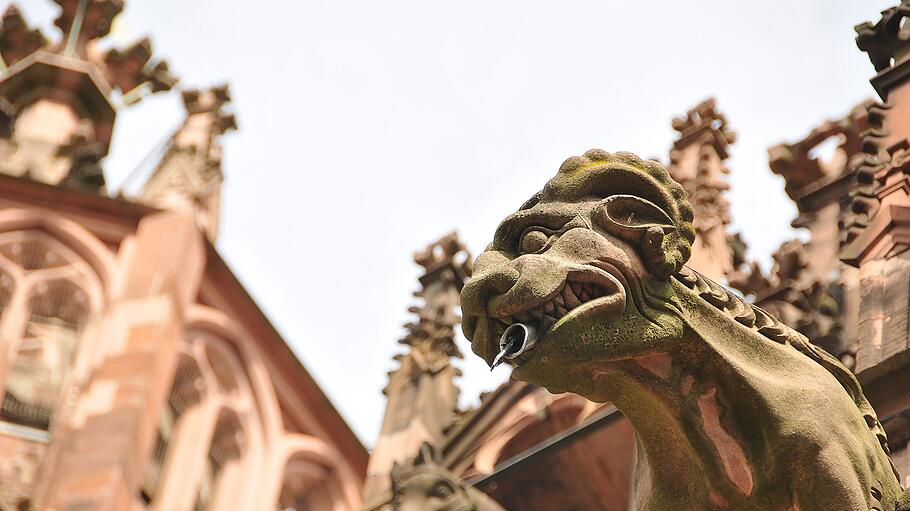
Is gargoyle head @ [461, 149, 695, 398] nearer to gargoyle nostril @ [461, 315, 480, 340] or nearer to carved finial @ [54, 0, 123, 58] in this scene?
gargoyle nostril @ [461, 315, 480, 340]

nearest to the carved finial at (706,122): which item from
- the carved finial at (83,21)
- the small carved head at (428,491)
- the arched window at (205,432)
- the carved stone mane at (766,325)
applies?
the small carved head at (428,491)

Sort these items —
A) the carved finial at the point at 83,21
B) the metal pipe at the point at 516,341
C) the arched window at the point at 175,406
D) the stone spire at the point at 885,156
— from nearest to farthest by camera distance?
the metal pipe at the point at 516,341, the stone spire at the point at 885,156, the arched window at the point at 175,406, the carved finial at the point at 83,21

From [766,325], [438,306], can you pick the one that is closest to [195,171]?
[438,306]

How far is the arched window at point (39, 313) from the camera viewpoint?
22.9m

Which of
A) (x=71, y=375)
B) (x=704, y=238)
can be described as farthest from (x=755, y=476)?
(x=71, y=375)

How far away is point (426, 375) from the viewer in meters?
14.2

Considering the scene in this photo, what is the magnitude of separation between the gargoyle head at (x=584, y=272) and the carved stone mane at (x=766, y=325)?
131 millimetres

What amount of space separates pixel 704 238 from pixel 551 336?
22.3ft

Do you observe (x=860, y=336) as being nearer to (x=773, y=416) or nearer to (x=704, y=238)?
(x=773, y=416)

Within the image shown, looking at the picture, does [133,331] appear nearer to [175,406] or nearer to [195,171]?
[175,406]

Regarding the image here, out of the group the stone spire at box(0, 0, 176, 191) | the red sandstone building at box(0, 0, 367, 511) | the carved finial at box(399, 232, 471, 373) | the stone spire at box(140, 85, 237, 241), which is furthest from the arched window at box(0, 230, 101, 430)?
the carved finial at box(399, 232, 471, 373)

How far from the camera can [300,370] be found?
82.4 feet

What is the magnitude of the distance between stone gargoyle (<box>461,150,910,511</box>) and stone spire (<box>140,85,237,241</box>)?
18.7m

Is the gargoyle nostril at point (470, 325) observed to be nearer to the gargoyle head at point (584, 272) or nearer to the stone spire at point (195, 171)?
the gargoyle head at point (584, 272)
